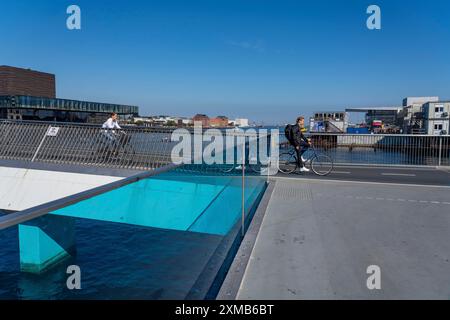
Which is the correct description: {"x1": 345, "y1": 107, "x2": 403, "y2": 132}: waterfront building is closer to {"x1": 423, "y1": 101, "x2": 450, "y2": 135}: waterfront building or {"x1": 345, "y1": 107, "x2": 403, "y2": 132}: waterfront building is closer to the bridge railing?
{"x1": 423, "y1": 101, "x2": 450, "y2": 135}: waterfront building

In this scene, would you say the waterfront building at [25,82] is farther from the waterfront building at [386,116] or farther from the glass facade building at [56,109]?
the waterfront building at [386,116]

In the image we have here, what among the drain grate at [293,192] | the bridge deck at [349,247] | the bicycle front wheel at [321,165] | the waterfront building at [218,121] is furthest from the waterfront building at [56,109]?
the bridge deck at [349,247]

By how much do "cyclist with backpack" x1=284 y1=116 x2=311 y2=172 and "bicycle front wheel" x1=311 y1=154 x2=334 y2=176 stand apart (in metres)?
0.38

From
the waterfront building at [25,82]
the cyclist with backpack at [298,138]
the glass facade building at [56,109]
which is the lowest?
the cyclist with backpack at [298,138]

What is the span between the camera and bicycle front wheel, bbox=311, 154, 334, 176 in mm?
10312

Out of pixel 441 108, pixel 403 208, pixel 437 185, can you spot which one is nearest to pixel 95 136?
pixel 403 208

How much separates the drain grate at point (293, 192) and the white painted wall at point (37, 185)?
5.60 meters

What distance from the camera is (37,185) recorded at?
10867 mm

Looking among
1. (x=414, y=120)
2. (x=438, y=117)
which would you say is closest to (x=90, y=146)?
(x=438, y=117)

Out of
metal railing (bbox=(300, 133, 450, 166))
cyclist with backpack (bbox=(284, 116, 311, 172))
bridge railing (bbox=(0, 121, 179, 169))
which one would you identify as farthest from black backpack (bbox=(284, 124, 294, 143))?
bridge railing (bbox=(0, 121, 179, 169))

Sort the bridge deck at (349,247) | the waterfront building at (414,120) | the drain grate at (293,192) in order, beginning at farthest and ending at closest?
the waterfront building at (414,120), the drain grate at (293,192), the bridge deck at (349,247)

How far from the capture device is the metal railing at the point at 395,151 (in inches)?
502

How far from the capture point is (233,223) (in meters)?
4.86
